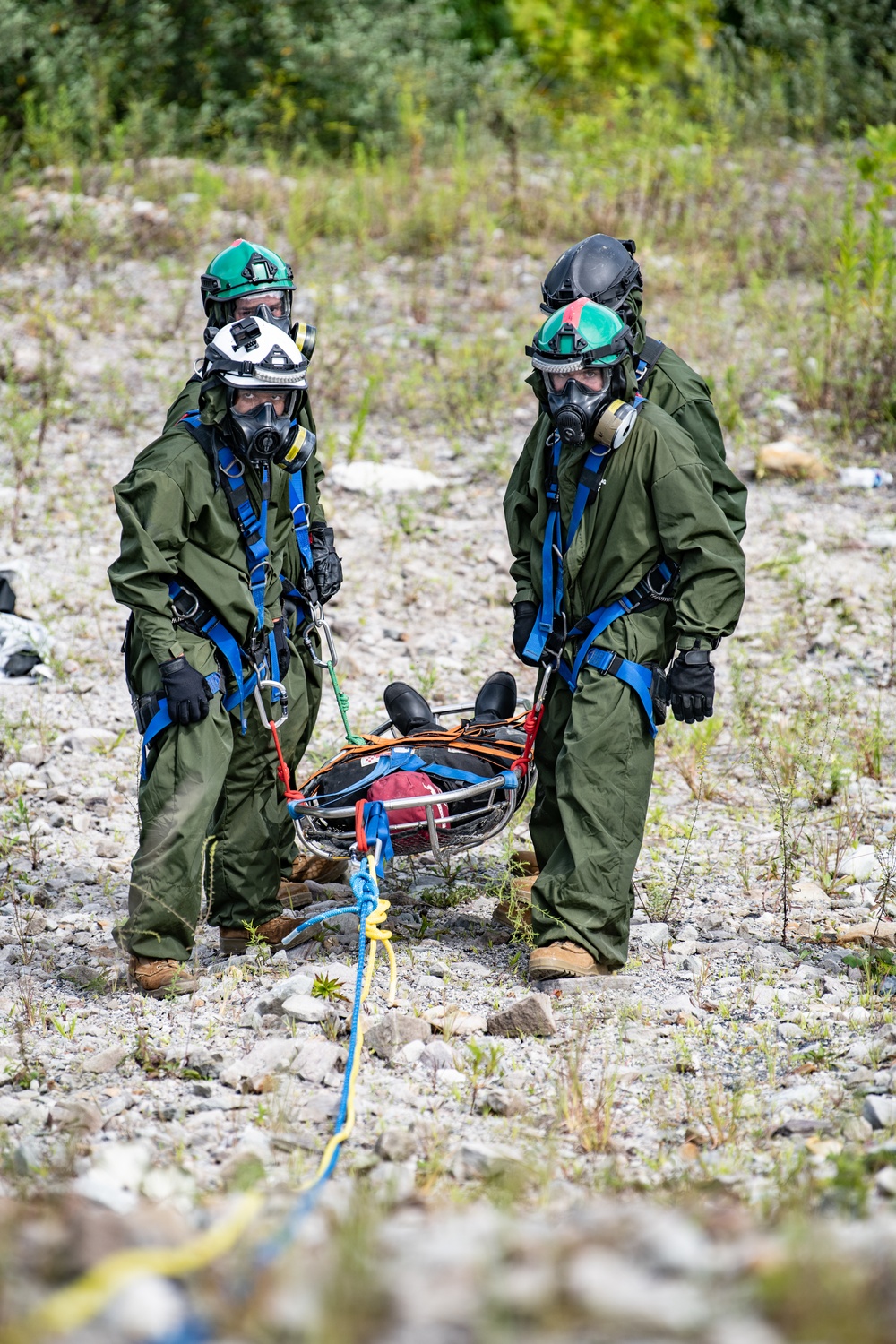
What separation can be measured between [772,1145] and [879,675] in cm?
424

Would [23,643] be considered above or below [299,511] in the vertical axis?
below

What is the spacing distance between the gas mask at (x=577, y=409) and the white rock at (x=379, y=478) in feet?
14.8

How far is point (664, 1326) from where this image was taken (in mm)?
1838

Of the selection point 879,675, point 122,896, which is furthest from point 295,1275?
point 879,675

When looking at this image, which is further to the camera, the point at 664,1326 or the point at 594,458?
the point at 594,458

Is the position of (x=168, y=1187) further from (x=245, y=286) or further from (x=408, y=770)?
(x=245, y=286)

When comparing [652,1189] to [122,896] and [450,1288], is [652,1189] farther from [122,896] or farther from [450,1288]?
[122,896]

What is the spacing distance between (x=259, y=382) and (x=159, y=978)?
2027 mm

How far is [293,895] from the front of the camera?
5.29m

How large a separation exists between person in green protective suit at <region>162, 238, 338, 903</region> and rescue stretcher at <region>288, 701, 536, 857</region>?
47 centimetres

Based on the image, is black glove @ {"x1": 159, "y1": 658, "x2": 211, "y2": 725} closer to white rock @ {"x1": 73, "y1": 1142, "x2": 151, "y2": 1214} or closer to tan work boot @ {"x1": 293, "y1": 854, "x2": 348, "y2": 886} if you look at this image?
tan work boot @ {"x1": 293, "y1": 854, "x2": 348, "y2": 886}

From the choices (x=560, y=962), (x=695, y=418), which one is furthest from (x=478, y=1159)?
(x=695, y=418)

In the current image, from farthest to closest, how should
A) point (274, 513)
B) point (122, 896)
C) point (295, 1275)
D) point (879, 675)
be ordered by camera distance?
point (879, 675) → point (122, 896) → point (274, 513) → point (295, 1275)

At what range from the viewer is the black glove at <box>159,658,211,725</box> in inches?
173
